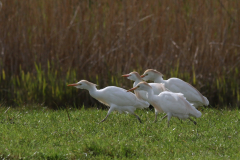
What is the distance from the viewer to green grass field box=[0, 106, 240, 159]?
13.6ft

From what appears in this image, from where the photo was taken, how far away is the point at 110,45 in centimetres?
870

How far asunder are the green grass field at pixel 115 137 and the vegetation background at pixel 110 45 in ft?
6.61

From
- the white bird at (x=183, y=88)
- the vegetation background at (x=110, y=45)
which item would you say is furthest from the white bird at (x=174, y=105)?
the vegetation background at (x=110, y=45)

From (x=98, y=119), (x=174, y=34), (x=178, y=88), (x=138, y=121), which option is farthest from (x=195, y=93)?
(x=174, y=34)

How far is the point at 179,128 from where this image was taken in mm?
5379

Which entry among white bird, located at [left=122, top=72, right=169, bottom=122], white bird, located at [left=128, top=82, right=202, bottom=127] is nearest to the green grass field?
white bird, located at [left=128, top=82, right=202, bottom=127]

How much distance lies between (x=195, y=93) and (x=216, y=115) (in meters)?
0.61

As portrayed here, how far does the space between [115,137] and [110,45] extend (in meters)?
4.18

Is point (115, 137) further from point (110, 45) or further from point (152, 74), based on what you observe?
point (110, 45)

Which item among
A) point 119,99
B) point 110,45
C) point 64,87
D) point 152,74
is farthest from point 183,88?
point 64,87

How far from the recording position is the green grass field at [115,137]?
13.6 ft

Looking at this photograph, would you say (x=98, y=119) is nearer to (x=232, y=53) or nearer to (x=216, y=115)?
(x=216, y=115)

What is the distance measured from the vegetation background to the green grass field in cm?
201

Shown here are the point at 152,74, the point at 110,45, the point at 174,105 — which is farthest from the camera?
the point at 110,45
